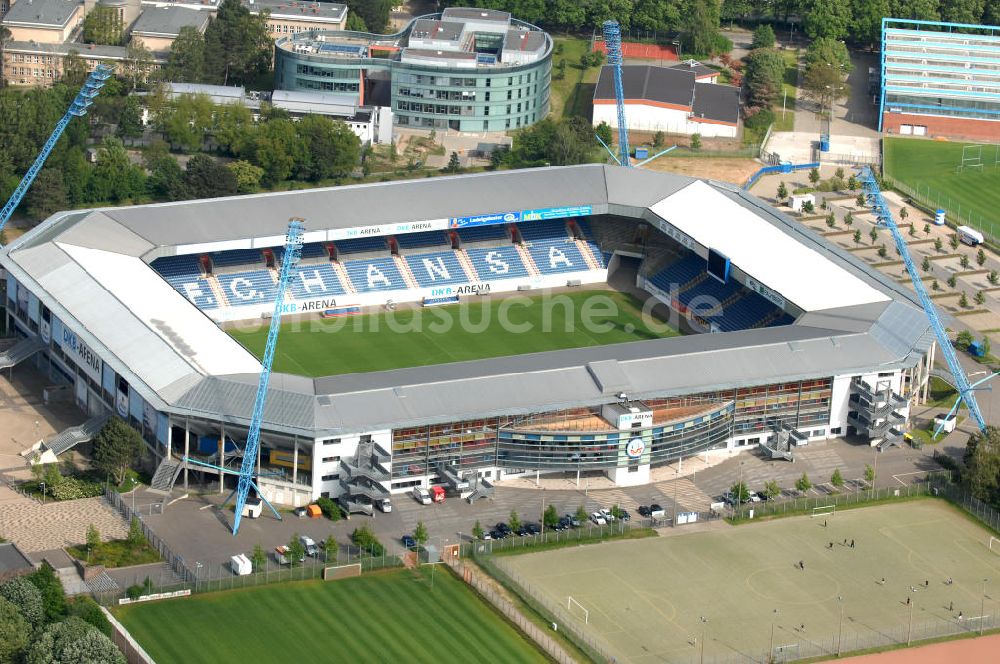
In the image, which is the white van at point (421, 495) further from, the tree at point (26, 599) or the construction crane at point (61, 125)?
the construction crane at point (61, 125)

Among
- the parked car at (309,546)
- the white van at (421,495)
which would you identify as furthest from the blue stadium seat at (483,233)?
the parked car at (309,546)

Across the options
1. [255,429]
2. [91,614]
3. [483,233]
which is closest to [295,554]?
[255,429]

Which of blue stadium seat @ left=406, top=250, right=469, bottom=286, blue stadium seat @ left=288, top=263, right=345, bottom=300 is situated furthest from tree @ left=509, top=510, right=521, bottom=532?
blue stadium seat @ left=406, top=250, right=469, bottom=286

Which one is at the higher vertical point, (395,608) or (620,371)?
(620,371)

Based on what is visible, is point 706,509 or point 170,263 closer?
point 706,509

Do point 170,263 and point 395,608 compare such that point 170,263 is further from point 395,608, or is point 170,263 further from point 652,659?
point 652,659

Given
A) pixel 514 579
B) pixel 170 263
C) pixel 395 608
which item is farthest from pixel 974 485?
pixel 170 263

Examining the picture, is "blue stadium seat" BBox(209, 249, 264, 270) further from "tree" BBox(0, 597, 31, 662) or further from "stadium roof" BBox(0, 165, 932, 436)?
"tree" BBox(0, 597, 31, 662)
